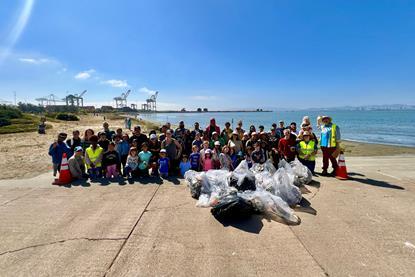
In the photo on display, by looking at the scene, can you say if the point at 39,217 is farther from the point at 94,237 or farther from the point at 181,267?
the point at 181,267

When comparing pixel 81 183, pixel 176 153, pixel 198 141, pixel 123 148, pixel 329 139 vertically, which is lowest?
pixel 81 183

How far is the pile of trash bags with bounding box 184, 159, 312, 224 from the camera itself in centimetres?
363

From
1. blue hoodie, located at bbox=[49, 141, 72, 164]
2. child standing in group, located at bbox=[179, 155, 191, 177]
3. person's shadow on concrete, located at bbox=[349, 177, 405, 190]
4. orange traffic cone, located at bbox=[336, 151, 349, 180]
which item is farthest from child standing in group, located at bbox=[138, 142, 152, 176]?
person's shadow on concrete, located at bbox=[349, 177, 405, 190]

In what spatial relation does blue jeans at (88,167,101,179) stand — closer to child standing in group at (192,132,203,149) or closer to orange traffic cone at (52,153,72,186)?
orange traffic cone at (52,153,72,186)


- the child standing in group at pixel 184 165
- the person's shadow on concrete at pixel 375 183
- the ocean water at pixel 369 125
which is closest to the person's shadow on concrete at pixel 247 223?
the child standing in group at pixel 184 165

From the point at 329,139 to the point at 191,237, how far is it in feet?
15.7

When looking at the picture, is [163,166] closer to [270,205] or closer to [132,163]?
[132,163]

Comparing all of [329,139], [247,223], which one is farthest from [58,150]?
[329,139]

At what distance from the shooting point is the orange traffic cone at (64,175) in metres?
5.84

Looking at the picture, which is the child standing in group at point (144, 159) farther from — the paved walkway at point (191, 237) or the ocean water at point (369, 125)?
the ocean water at point (369, 125)

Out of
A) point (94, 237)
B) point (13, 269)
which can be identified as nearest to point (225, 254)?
point (94, 237)

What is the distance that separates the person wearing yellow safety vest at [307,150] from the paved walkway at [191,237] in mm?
1170

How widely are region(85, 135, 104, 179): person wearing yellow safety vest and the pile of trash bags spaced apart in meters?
2.82

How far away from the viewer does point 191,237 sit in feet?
10.4
